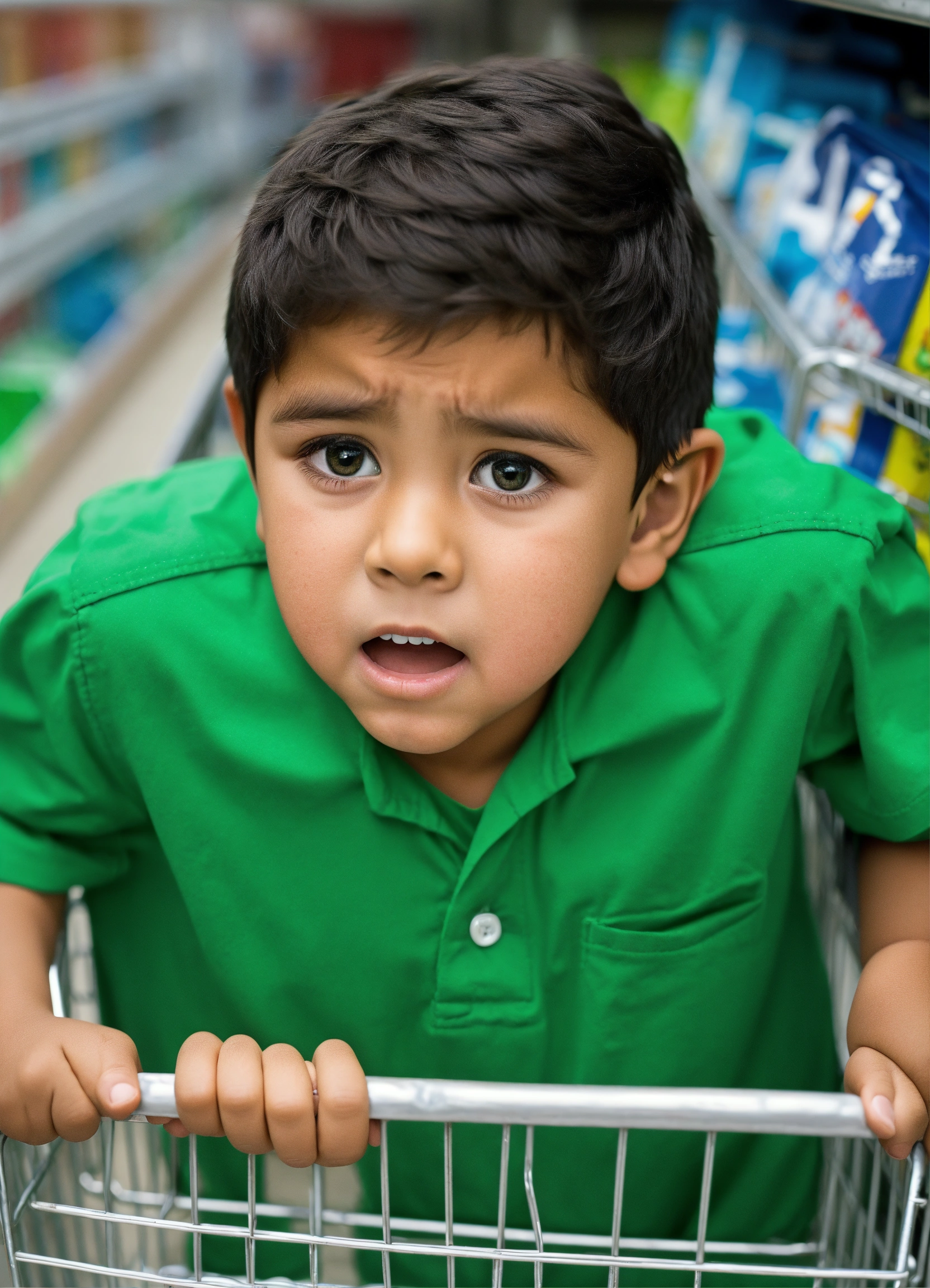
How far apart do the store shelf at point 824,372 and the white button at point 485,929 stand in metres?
0.55

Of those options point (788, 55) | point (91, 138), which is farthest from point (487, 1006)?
point (91, 138)

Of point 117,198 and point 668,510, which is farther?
point 117,198

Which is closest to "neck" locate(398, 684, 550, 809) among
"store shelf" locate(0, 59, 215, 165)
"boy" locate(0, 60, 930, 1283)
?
"boy" locate(0, 60, 930, 1283)

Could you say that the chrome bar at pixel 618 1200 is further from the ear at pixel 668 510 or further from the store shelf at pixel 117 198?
the store shelf at pixel 117 198

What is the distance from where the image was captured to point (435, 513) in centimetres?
78

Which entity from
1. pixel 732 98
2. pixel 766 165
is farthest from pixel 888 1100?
pixel 732 98

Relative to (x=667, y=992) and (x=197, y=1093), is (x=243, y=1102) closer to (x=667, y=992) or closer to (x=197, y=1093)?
(x=197, y=1093)

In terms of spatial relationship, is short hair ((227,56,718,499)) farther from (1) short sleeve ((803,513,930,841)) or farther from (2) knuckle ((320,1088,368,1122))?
(2) knuckle ((320,1088,368,1122))

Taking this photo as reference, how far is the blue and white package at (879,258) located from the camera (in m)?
1.15

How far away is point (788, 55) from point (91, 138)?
119 inches

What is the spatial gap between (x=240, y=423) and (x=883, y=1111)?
0.73 m

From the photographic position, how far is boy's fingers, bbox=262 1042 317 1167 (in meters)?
0.74

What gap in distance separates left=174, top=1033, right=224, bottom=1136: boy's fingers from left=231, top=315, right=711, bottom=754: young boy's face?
26 cm

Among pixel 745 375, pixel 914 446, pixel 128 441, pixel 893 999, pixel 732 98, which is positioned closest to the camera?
pixel 893 999
